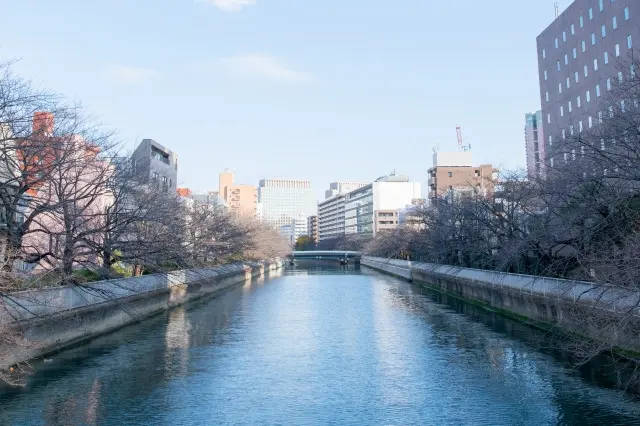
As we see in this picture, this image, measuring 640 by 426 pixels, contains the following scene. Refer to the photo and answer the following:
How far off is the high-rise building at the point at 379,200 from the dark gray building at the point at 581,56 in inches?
3532

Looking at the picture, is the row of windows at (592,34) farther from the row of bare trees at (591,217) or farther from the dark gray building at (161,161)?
the dark gray building at (161,161)

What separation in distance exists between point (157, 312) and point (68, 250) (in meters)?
13.6

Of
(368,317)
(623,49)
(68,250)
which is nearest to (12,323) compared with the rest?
(68,250)

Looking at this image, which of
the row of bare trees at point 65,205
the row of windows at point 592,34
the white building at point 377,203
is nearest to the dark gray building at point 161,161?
the row of bare trees at point 65,205

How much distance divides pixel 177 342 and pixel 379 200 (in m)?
140


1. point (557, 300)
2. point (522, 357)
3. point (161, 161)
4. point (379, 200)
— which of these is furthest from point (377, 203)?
point (522, 357)

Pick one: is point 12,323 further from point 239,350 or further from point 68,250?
point 239,350

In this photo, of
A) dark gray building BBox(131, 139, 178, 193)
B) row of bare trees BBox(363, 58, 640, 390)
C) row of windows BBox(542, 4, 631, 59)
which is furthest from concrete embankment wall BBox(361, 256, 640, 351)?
row of windows BBox(542, 4, 631, 59)

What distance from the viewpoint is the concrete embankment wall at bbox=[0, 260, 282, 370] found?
16703 mm

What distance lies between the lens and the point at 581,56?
57688 millimetres

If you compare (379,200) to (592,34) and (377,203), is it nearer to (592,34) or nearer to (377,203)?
(377,203)

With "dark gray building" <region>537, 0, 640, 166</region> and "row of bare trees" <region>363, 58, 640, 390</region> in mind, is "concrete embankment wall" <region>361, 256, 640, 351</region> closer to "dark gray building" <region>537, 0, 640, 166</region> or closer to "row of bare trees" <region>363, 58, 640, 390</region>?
"row of bare trees" <region>363, 58, 640, 390</region>

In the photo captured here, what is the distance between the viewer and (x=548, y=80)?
213ft

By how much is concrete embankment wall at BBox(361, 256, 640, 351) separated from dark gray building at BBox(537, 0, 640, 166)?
1632cm
